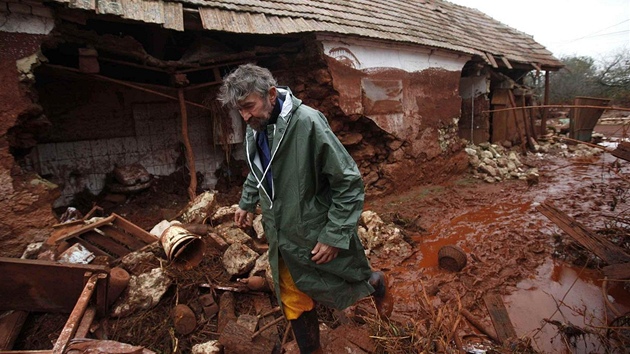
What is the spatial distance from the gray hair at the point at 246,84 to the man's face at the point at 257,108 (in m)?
0.03

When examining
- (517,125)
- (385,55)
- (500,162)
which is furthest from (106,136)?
(517,125)

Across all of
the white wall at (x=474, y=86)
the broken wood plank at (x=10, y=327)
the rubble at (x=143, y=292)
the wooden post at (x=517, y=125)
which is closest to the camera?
the broken wood plank at (x=10, y=327)

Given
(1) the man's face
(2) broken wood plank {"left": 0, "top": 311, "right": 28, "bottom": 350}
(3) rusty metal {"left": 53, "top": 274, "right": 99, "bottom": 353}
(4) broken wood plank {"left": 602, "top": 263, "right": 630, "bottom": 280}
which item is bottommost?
(4) broken wood plank {"left": 602, "top": 263, "right": 630, "bottom": 280}

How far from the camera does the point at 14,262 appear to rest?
2.52 metres

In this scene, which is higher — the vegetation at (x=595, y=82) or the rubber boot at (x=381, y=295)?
the vegetation at (x=595, y=82)

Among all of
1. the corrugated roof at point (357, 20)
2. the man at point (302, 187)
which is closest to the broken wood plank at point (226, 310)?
the man at point (302, 187)

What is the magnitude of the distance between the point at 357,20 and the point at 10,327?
6521mm

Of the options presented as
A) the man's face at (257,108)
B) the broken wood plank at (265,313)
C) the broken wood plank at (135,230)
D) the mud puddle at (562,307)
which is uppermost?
the man's face at (257,108)

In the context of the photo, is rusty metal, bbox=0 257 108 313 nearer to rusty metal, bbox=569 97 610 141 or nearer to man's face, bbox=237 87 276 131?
man's face, bbox=237 87 276 131

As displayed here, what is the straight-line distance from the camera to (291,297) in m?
2.17

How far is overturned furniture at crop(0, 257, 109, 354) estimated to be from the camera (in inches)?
98.0

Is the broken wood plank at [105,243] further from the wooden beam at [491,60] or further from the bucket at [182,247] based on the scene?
the wooden beam at [491,60]

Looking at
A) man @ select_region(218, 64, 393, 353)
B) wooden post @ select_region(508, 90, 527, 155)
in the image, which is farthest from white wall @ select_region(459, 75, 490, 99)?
man @ select_region(218, 64, 393, 353)

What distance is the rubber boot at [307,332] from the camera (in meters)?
2.22
